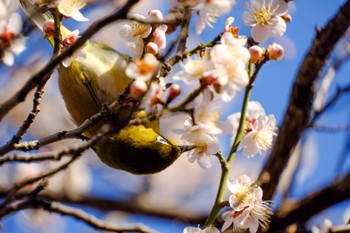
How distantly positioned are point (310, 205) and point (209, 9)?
2.09 meters

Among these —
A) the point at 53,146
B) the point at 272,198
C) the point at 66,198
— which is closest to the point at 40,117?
the point at 53,146

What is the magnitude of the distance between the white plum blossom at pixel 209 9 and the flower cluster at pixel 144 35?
9.9 inches

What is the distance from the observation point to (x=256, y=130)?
2186 mm

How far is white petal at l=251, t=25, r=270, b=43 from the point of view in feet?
6.71

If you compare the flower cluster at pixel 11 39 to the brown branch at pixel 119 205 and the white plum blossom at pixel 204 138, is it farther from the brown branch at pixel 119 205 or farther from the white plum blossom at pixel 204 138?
the brown branch at pixel 119 205

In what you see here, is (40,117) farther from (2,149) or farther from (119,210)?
(2,149)

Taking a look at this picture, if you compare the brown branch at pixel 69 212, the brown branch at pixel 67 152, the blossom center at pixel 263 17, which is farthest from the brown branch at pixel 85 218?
the blossom center at pixel 263 17

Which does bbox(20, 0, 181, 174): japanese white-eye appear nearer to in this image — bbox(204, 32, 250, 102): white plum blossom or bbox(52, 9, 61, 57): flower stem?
bbox(52, 9, 61, 57): flower stem

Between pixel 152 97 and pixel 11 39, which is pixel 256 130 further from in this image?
pixel 11 39

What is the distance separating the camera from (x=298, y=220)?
346 cm

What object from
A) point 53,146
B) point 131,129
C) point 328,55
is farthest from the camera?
point 53,146

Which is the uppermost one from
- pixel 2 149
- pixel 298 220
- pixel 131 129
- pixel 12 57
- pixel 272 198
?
pixel 12 57

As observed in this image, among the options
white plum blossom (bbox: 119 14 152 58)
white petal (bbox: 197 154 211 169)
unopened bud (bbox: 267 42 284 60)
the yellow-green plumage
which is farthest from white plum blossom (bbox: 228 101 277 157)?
the yellow-green plumage

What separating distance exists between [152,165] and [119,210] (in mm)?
2147
